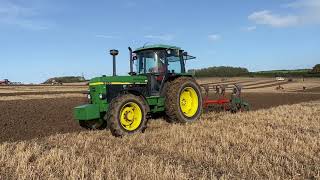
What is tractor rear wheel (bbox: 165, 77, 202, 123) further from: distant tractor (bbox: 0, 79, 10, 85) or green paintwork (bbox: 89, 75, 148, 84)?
distant tractor (bbox: 0, 79, 10, 85)

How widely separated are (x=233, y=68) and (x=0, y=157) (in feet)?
310

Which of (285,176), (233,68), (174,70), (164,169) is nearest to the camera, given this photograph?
(285,176)

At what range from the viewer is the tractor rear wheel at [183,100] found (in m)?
11.4

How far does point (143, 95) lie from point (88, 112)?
1.57m

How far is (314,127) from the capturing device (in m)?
10.7

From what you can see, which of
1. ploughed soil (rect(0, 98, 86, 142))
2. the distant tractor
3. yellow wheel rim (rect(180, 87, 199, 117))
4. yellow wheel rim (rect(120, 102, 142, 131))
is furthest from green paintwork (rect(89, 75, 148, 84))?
the distant tractor

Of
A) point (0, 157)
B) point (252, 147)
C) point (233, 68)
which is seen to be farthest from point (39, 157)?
point (233, 68)

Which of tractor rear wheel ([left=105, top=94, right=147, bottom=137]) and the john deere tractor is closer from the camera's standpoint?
tractor rear wheel ([left=105, top=94, right=147, bottom=137])

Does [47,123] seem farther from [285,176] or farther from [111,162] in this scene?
[285,176]

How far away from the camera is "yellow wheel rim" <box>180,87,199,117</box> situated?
1220 cm

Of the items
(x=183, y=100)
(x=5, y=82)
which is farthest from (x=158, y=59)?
(x=5, y=82)

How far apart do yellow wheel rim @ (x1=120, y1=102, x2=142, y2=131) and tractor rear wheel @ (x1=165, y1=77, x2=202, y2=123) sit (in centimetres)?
140

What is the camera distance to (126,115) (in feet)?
32.9

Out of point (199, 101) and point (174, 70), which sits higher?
point (174, 70)
